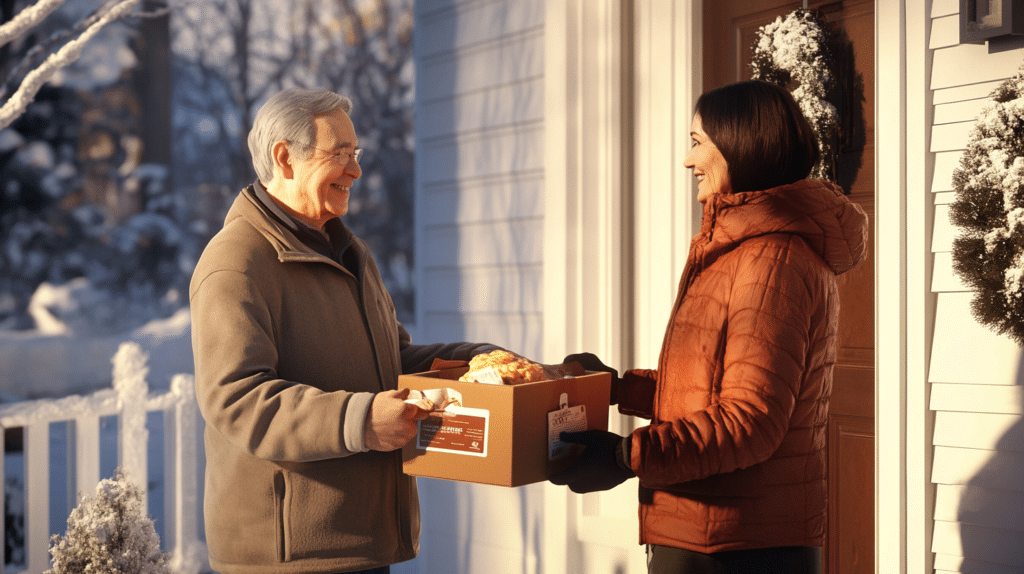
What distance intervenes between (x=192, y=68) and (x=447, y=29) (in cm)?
563

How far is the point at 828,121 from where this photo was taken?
266 cm

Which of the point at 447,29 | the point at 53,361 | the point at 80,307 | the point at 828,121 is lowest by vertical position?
the point at 53,361

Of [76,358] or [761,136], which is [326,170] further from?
[76,358]

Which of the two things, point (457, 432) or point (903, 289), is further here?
point (903, 289)

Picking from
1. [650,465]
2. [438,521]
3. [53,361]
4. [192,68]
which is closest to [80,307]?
[53,361]

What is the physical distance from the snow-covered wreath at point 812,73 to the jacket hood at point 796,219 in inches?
43.8

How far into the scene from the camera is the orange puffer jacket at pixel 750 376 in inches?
58.6

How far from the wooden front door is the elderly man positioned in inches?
64.1

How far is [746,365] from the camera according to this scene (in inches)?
58.7

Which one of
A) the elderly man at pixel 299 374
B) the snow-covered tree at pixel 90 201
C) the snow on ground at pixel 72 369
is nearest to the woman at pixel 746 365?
the elderly man at pixel 299 374

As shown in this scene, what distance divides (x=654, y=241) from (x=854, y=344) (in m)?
0.86

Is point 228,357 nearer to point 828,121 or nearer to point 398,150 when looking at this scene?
point 828,121

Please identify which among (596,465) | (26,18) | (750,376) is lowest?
(596,465)

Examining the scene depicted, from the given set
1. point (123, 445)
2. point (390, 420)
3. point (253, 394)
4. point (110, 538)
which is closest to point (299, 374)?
point (253, 394)
